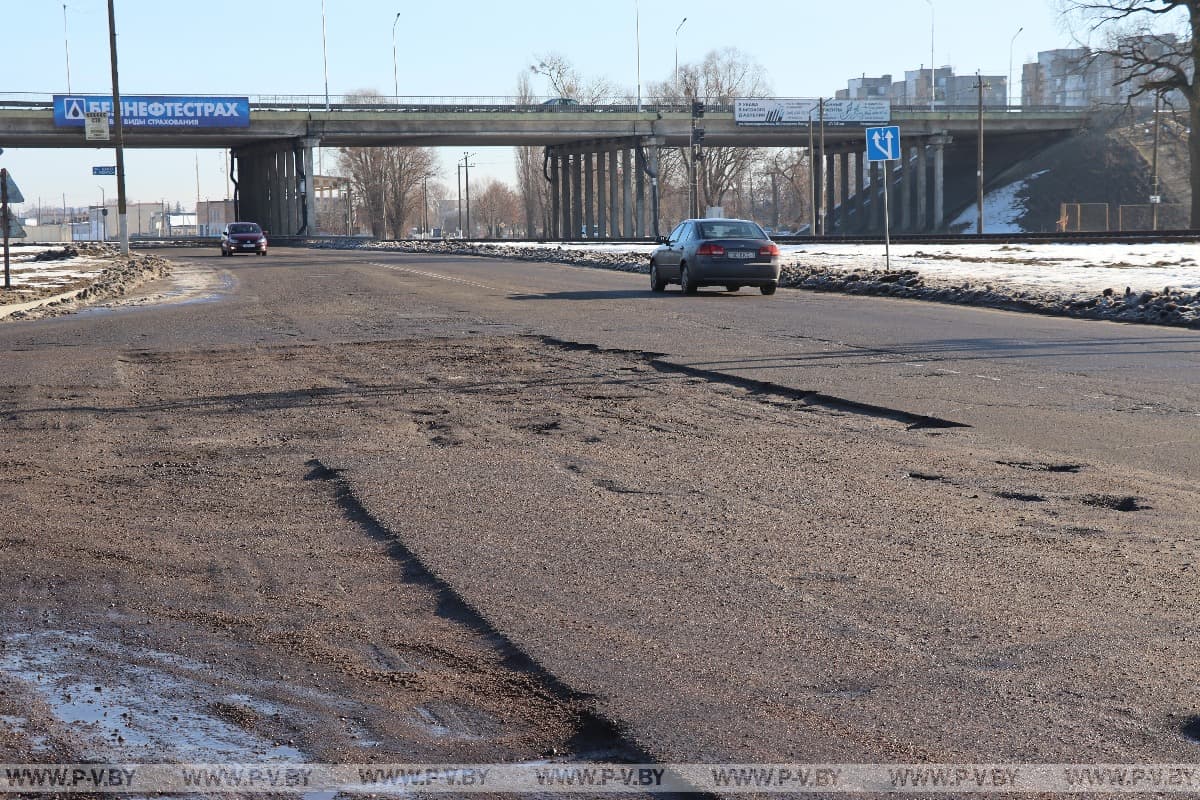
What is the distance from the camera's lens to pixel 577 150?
4269 inches

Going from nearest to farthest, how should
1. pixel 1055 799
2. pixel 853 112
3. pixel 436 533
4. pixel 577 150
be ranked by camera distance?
pixel 1055 799, pixel 436 533, pixel 853 112, pixel 577 150

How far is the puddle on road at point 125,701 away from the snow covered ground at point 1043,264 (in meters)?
21.4

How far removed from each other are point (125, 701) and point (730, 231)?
986 inches

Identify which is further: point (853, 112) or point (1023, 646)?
point (853, 112)

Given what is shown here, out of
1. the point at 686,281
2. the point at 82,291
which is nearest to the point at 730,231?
the point at 686,281

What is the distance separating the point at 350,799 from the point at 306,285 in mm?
30908

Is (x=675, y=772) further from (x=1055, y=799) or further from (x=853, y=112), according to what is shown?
(x=853, y=112)

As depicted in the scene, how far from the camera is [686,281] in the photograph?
2798 centimetres

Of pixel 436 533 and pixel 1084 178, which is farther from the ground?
pixel 1084 178

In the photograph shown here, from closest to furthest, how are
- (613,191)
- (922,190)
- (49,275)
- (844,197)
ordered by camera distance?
1. (49,275)
2. (922,190)
3. (613,191)
4. (844,197)

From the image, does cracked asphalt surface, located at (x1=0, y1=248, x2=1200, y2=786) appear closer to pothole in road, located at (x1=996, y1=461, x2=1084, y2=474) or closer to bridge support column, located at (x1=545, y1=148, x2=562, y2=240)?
pothole in road, located at (x1=996, y1=461, x2=1084, y2=474)

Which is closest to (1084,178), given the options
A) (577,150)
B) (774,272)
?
(577,150)

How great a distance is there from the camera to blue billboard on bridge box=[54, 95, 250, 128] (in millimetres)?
77125

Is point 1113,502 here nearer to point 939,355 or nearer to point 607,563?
point 607,563
